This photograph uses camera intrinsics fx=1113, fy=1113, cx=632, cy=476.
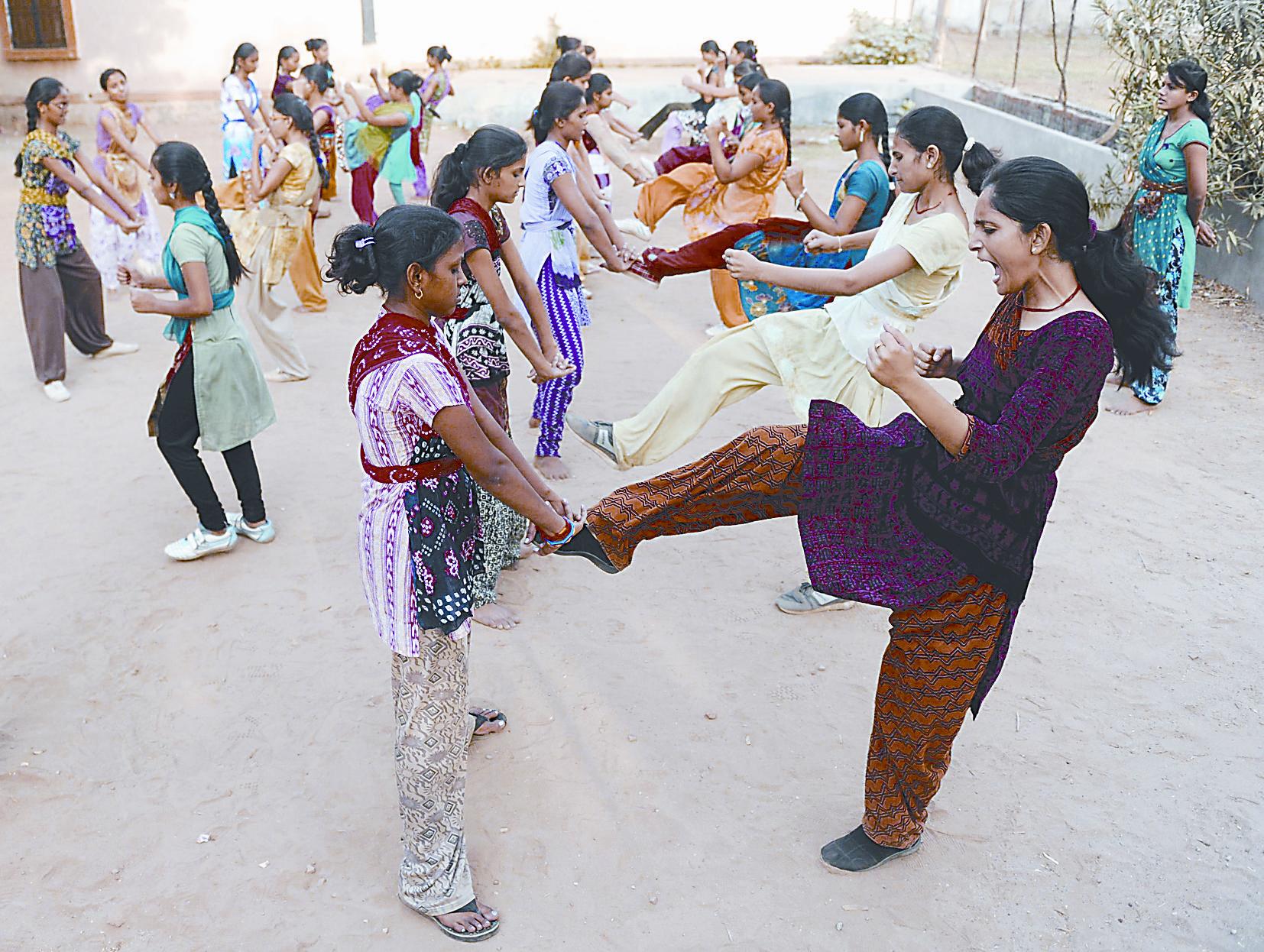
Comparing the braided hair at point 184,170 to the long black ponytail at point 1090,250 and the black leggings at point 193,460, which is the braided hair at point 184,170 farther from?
the long black ponytail at point 1090,250

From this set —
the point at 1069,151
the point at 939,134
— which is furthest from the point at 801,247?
the point at 1069,151

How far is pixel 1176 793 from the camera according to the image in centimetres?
326

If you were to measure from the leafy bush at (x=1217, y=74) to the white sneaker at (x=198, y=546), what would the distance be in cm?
706

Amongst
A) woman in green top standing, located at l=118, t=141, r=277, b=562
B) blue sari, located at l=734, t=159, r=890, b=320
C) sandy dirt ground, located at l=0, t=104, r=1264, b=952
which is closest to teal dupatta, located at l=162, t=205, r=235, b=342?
woman in green top standing, located at l=118, t=141, r=277, b=562

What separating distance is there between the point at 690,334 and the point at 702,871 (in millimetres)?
4921

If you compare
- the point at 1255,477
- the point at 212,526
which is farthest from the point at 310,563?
the point at 1255,477

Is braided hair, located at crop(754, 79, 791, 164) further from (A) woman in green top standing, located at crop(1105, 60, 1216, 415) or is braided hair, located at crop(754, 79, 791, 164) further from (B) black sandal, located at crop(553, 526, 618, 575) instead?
(B) black sandal, located at crop(553, 526, 618, 575)

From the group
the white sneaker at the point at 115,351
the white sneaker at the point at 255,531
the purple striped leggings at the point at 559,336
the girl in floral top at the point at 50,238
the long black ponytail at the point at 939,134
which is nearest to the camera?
the long black ponytail at the point at 939,134

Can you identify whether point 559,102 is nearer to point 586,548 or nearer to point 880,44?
point 586,548

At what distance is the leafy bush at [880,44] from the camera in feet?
62.4

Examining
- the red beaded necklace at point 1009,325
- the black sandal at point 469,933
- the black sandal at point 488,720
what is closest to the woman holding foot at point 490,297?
the black sandal at point 488,720

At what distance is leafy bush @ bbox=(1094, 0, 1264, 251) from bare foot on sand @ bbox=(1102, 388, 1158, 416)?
2476 mm

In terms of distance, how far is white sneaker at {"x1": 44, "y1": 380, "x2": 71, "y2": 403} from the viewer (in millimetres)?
6121

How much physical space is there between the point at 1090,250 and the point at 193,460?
11.1 feet
